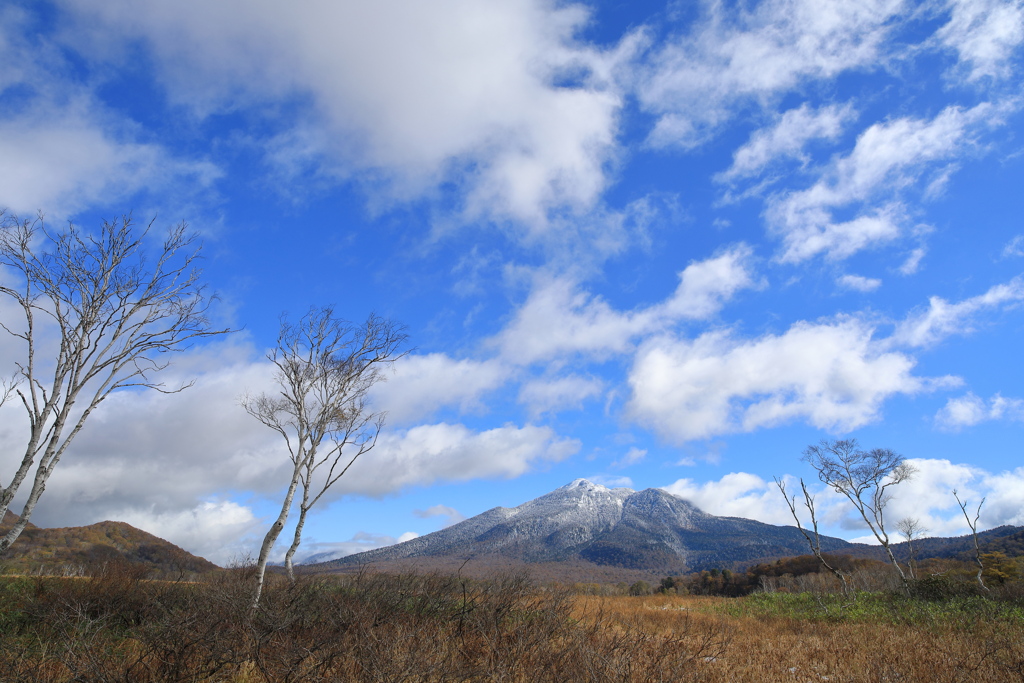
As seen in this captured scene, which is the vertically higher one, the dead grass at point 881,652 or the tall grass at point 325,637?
the tall grass at point 325,637

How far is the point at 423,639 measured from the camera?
8.93 meters

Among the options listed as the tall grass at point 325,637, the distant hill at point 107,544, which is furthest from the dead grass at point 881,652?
the distant hill at point 107,544

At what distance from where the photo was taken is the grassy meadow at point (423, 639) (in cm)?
699

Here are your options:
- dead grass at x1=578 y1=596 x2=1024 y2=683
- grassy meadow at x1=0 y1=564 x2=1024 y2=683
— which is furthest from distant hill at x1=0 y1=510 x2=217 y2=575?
dead grass at x1=578 y1=596 x2=1024 y2=683

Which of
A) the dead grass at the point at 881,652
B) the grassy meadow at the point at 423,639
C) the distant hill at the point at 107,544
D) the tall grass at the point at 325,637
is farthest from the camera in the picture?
the distant hill at the point at 107,544

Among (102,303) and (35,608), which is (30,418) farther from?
(35,608)

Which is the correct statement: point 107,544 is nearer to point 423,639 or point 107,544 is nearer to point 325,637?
point 325,637

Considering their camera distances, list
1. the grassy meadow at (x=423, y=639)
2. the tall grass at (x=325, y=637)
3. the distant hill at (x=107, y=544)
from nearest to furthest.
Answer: the tall grass at (x=325, y=637) < the grassy meadow at (x=423, y=639) < the distant hill at (x=107, y=544)

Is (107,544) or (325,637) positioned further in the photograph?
(107,544)

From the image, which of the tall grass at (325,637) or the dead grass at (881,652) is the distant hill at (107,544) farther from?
the dead grass at (881,652)

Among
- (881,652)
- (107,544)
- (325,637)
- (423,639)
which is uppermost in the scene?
(107,544)

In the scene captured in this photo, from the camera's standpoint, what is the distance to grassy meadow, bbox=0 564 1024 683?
6992 millimetres

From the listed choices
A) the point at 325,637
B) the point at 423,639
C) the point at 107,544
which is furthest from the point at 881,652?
the point at 107,544

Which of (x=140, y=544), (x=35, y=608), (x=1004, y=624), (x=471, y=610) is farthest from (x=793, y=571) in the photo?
(x=140, y=544)
